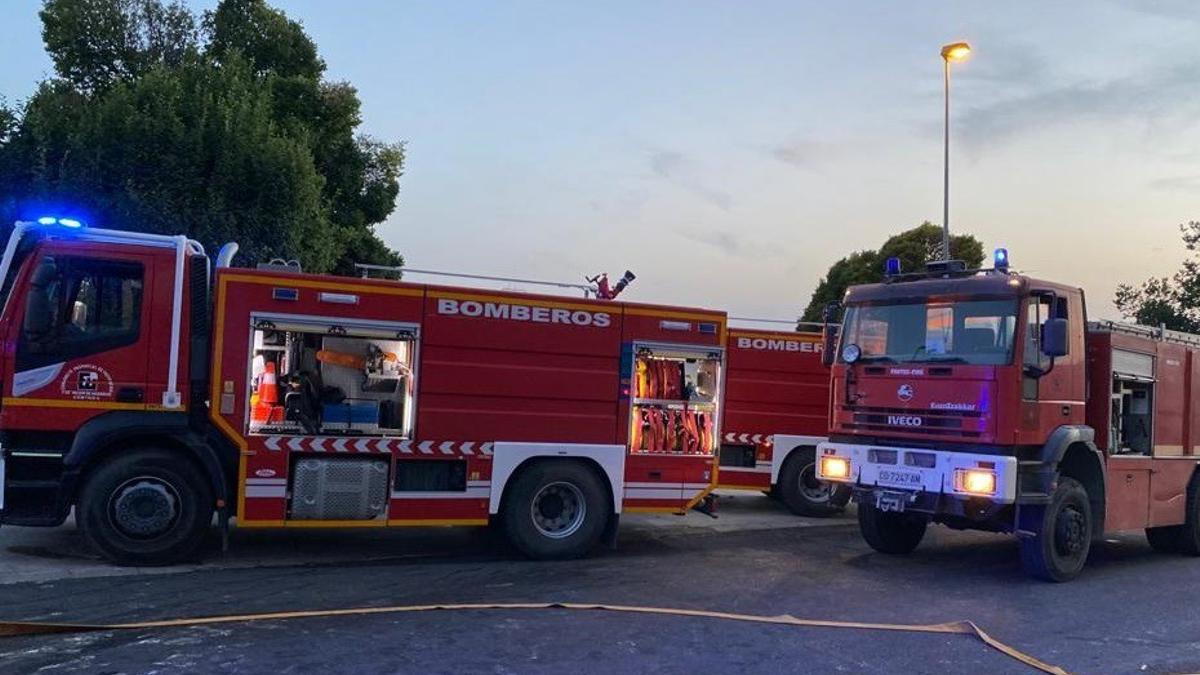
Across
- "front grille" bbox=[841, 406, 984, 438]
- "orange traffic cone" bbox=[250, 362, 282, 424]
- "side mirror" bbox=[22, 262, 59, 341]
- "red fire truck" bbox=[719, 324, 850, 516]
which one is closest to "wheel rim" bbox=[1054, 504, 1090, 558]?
"front grille" bbox=[841, 406, 984, 438]

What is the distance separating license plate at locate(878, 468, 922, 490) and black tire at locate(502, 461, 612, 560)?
109 inches

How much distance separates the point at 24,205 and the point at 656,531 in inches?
502

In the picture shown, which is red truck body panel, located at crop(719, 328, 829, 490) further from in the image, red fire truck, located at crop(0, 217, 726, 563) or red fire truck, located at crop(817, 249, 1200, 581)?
red fire truck, located at crop(0, 217, 726, 563)

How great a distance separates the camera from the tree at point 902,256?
33000mm

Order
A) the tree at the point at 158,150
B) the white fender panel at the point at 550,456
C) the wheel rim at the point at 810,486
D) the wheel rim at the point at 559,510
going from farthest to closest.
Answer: the tree at the point at 158,150 < the wheel rim at the point at 810,486 < the wheel rim at the point at 559,510 < the white fender panel at the point at 550,456

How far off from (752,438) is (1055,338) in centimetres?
536

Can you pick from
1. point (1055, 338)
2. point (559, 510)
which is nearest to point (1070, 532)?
point (1055, 338)

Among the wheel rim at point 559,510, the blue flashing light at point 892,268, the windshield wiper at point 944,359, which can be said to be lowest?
the wheel rim at point 559,510

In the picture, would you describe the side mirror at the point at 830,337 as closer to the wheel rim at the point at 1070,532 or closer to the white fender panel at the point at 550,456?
the white fender panel at the point at 550,456

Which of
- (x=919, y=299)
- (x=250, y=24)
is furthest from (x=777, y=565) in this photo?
(x=250, y=24)

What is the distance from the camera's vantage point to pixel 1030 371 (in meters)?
8.84

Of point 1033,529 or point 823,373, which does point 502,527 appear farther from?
point 823,373

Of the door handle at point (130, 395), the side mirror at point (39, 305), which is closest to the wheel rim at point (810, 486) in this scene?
the door handle at point (130, 395)

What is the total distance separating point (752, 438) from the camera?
13.4 m
